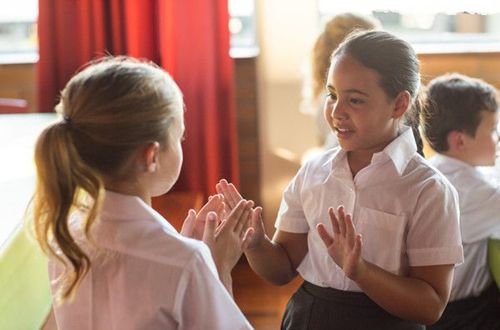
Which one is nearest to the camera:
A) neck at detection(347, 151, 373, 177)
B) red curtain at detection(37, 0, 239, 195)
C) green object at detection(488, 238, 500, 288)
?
neck at detection(347, 151, 373, 177)

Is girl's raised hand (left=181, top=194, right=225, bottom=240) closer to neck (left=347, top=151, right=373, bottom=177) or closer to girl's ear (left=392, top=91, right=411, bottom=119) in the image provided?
neck (left=347, top=151, right=373, bottom=177)

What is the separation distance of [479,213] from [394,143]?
0.67 m

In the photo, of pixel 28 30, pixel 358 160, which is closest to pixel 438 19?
pixel 28 30

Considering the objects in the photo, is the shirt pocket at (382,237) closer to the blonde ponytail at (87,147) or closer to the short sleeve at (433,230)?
the short sleeve at (433,230)

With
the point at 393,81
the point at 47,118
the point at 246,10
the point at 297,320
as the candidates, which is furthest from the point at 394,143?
the point at 246,10

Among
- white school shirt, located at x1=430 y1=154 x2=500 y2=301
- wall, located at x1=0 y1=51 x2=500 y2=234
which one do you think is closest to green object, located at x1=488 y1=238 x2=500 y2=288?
white school shirt, located at x1=430 y1=154 x2=500 y2=301

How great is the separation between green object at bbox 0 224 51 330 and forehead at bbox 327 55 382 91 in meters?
0.68

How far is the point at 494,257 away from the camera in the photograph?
221 centimetres

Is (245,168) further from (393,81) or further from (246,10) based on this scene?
(393,81)

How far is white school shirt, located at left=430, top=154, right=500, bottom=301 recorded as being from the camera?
2.25m

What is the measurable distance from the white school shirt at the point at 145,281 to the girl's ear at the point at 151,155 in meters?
0.06

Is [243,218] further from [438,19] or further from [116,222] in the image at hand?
[438,19]

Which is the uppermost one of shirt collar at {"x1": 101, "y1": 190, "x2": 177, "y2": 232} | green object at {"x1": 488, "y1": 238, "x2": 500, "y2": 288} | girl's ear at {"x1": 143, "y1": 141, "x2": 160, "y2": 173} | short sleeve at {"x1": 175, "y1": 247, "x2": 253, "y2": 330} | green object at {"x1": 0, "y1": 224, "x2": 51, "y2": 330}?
girl's ear at {"x1": 143, "y1": 141, "x2": 160, "y2": 173}

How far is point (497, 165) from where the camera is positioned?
2514 millimetres
